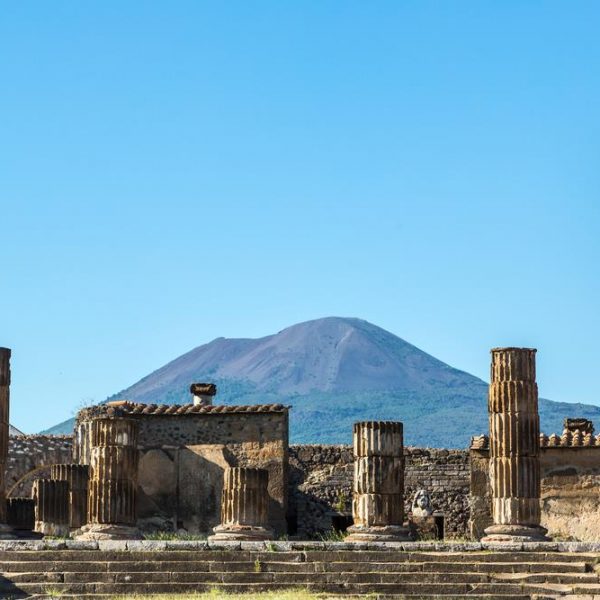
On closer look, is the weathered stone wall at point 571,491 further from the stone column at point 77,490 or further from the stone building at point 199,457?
the stone column at point 77,490

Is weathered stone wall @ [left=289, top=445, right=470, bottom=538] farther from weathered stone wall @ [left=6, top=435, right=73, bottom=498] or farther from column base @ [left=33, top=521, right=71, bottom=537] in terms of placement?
column base @ [left=33, top=521, right=71, bottom=537]

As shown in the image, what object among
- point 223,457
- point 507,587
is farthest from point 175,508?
point 507,587

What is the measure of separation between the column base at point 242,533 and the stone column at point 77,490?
4376 millimetres

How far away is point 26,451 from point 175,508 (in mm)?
6250

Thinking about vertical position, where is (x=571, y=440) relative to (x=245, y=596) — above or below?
above

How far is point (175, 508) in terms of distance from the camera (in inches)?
1495

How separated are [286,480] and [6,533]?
8947mm

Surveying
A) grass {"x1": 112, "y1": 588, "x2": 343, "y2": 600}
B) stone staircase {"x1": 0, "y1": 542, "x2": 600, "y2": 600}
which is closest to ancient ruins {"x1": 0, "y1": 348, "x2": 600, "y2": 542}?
stone staircase {"x1": 0, "y1": 542, "x2": 600, "y2": 600}

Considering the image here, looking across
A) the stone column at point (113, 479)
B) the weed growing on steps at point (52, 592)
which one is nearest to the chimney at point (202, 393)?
the stone column at point (113, 479)

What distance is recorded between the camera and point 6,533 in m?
31.0

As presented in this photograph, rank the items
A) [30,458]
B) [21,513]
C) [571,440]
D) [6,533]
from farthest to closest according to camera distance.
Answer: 1. [30,458]
2. [571,440]
3. [21,513]
4. [6,533]

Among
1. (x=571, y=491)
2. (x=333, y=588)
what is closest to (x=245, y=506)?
(x=333, y=588)

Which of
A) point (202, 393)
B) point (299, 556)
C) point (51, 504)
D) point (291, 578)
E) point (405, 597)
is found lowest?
point (405, 597)

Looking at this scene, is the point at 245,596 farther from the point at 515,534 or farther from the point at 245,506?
the point at 515,534
